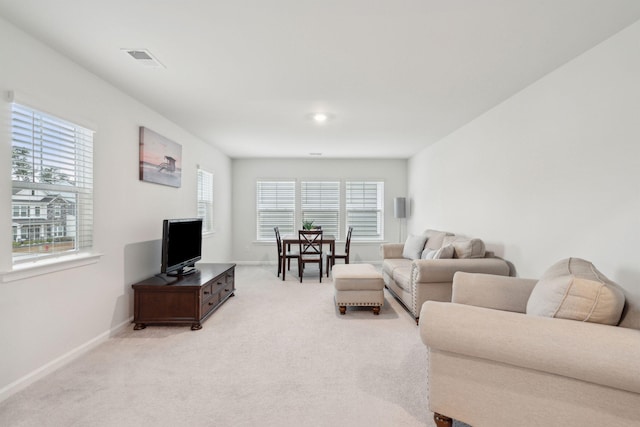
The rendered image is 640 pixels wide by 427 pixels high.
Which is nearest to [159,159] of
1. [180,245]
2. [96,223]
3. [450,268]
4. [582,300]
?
[180,245]

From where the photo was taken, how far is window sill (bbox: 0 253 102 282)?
210 centimetres

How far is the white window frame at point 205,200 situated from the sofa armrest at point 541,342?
4.61 m

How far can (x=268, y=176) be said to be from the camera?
7.21 m

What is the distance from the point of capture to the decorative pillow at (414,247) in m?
4.84

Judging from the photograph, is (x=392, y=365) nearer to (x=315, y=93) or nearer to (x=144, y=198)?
(x=315, y=93)

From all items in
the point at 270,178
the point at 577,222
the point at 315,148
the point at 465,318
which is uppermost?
the point at 315,148

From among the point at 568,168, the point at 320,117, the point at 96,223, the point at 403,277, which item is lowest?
the point at 403,277

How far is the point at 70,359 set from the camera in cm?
259

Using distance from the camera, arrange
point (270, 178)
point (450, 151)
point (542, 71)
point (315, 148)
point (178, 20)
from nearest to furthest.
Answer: point (178, 20)
point (542, 71)
point (450, 151)
point (315, 148)
point (270, 178)

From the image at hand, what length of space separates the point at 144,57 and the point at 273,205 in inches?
192

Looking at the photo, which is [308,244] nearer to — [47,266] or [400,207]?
[400,207]

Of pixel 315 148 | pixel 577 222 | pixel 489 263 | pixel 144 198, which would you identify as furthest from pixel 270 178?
pixel 577 222

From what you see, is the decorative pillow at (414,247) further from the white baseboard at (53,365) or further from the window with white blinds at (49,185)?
the window with white blinds at (49,185)

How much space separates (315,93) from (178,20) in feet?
5.02
